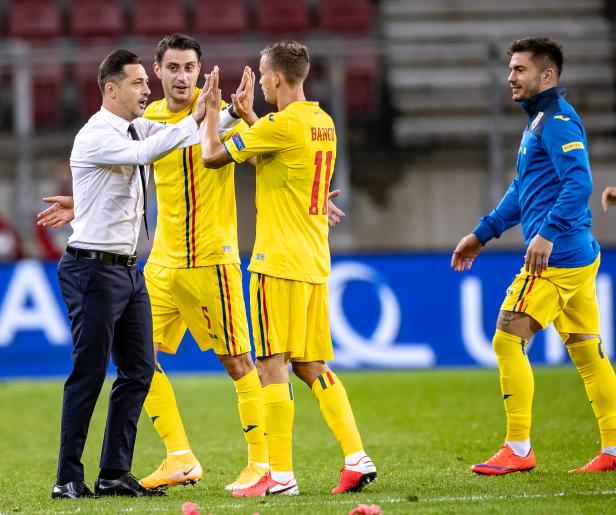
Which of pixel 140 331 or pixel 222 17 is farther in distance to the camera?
pixel 222 17

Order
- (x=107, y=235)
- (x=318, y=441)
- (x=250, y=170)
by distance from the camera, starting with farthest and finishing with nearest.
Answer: (x=250, y=170) < (x=318, y=441) < (x=107, y=235)

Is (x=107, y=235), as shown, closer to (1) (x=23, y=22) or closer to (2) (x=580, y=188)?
(2) (x=580, y=188)

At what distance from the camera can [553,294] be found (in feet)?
19.3

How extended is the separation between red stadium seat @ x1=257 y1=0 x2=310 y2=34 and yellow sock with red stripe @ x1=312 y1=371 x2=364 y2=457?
10239 mm

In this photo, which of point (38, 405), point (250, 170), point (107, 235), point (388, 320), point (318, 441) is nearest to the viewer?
point (107, 235)

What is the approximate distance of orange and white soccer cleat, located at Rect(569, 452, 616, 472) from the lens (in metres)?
5.96

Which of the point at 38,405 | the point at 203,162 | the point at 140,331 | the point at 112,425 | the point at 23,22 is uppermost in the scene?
the point at 23,22

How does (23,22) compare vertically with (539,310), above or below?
above

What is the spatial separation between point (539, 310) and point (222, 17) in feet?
34.1

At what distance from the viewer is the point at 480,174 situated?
41.6 ft

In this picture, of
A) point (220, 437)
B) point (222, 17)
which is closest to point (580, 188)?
point (220, 437)

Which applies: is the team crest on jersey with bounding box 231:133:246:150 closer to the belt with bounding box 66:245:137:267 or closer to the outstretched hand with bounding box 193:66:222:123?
the outstretched hand with bounding box 193:66:222:123

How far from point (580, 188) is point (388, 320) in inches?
221

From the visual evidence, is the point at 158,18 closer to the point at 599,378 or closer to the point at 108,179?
the point at 108,179
